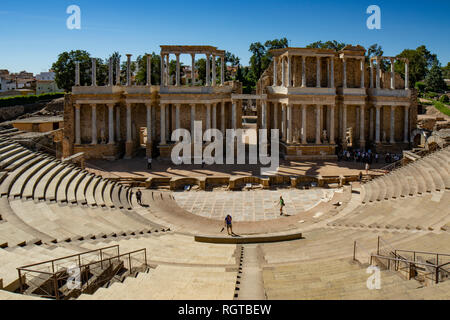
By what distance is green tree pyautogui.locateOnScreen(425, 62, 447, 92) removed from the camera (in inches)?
2963

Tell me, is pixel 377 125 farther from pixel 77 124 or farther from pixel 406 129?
pixel 77 124

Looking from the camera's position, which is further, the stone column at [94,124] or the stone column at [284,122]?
the stone column at [284,122]

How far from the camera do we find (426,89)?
257 ft

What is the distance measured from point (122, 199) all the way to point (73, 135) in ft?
57.9

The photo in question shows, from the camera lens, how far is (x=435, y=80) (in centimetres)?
7556

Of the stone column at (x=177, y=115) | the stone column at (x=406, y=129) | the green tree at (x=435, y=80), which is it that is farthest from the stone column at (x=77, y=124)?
the green tree at (x=435, y=80)

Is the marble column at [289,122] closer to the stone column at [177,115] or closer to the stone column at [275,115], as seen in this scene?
the stone column at [275,115]

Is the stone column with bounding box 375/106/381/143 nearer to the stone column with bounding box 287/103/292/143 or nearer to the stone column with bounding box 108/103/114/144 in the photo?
the stone column with bounding box 287/103/292/143

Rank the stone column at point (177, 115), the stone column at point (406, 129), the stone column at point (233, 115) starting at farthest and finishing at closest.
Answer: the stone column at point (406, 129), the stone column at point (233, 115), the stone column at point (177, 115)

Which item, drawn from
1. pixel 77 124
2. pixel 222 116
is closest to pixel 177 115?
pixel 222 116

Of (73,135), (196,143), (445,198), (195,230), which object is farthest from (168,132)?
(445,198)

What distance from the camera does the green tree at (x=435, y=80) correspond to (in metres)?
75.2

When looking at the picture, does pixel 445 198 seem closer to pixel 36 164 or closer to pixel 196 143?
pixel 36 164

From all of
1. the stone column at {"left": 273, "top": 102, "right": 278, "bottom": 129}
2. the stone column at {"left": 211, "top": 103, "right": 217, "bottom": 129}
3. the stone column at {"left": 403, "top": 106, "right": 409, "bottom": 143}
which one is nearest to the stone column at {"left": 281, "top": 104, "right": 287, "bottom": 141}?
the stone column at {"left": 273, "top": 102, "right": 278, "bottom": 129}
